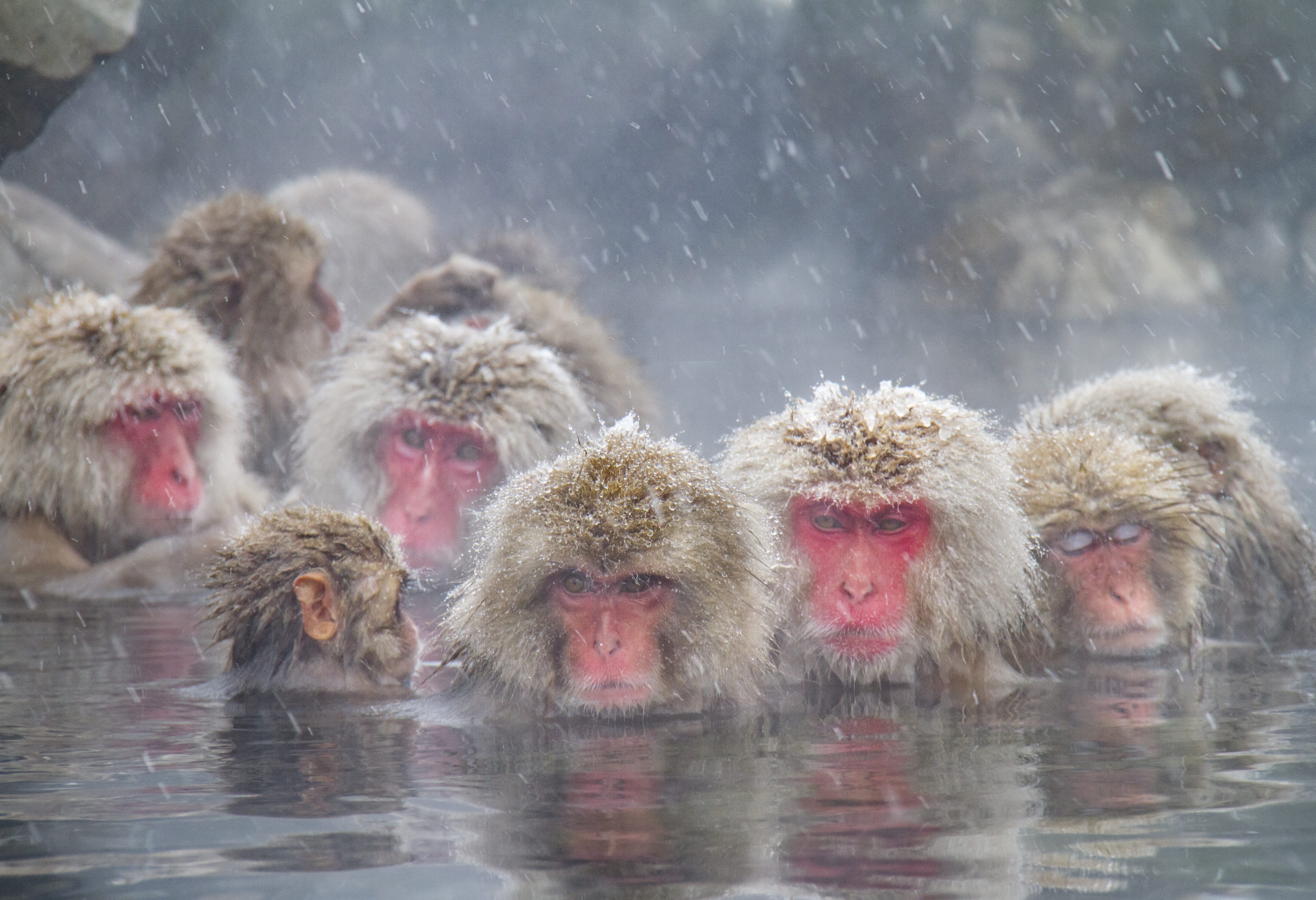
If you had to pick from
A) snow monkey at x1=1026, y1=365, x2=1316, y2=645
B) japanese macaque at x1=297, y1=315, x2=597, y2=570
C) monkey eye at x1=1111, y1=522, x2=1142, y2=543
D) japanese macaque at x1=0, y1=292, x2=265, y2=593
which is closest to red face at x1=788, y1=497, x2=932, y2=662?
monkey eye at x1=1111, y1=522, x2=1142, y2=543

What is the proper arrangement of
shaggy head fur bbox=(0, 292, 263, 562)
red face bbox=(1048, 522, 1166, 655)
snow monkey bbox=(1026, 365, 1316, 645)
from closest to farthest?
red face bbox=(1048, 522, 1166, 655) < snow monkey bbox=(1026, 365, 1316, 645) < shaggy head fur bbox=(0, 292, 263, 562)

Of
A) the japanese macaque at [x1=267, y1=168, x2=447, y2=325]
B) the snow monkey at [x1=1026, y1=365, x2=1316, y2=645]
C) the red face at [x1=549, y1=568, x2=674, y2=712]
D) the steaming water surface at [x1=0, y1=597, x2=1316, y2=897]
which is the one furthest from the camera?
the japanese macaque at [x1=267, y1=168, x2=447, y2=325]

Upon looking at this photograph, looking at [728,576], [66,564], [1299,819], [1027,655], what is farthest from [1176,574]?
[66,564]

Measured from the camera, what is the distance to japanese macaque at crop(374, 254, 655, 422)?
6395 mm

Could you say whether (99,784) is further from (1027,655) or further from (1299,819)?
(1027,655)

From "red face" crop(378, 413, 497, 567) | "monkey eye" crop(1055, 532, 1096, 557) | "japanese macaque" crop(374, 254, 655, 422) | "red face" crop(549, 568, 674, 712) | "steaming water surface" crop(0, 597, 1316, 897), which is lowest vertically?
"steaming water surface" crop(0, 597, 1316, 897)

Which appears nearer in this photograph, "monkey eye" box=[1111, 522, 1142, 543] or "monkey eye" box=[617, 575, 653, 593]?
"monkey eye" box=[617, 575, 653, 593]

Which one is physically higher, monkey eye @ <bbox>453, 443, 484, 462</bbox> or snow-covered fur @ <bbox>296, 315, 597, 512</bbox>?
→ snow-covered fur @ <bbox>296, 315, 597, 512</bbox>

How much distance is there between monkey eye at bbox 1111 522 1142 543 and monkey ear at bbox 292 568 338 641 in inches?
83.6

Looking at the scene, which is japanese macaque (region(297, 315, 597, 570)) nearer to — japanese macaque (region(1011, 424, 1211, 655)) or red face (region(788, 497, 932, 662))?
japanese macaque (region(1011, 424, 1211, 655))

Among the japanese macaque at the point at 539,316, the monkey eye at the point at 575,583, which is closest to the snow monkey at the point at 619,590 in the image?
the monkey eye at the point at 575,583

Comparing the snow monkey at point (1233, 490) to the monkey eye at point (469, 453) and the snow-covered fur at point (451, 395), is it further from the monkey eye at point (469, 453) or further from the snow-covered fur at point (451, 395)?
the monkey eye at point (469, 453)

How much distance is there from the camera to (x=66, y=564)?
591 cm

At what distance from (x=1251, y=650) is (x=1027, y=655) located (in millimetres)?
896
